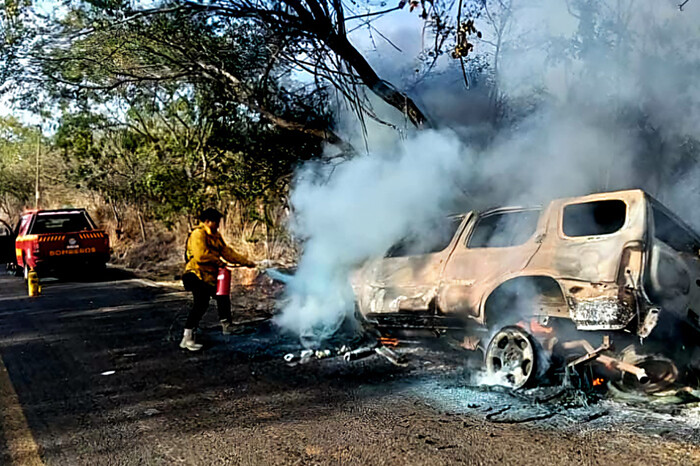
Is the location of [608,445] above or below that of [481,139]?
below

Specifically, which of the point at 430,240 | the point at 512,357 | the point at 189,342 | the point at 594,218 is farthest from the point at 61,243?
the point at 594,218

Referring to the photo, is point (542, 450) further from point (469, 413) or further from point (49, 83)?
point (49, 83)

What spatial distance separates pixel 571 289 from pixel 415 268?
1.88 m

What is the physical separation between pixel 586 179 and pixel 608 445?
4223 mm

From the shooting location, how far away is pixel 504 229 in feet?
19.5

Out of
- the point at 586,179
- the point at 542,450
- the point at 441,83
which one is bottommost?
the point at 542,450

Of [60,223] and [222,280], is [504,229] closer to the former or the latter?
[222,280]

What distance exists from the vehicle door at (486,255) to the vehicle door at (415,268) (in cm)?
17

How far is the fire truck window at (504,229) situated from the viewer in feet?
18.4

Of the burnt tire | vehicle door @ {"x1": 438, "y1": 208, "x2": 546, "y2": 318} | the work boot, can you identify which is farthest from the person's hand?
the burnt tire

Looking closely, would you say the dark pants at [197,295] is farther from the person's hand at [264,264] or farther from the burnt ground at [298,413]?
the person's hand at [264,264]

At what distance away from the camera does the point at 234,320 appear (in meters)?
8.92

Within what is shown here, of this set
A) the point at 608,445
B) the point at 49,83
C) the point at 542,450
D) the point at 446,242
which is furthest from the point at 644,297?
the point at 49,83

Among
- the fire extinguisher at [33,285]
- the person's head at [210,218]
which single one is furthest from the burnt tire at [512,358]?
the fire extinguisher at [33,285]
